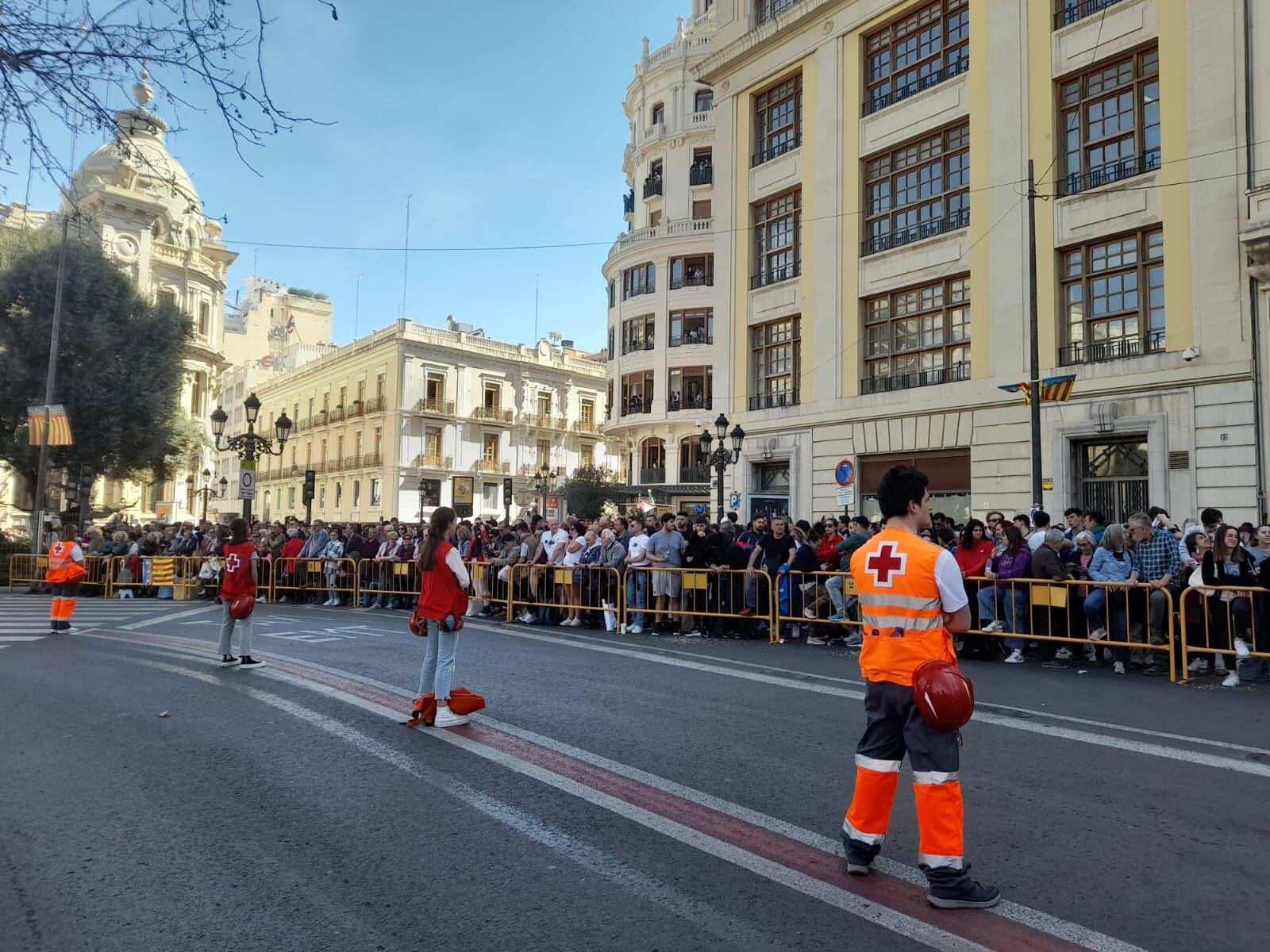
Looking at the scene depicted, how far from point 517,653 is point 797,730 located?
16.6 ft

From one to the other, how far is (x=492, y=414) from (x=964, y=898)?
182 feet

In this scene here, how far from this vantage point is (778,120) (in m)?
26.4

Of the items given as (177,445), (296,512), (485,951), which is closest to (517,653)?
(485,951)

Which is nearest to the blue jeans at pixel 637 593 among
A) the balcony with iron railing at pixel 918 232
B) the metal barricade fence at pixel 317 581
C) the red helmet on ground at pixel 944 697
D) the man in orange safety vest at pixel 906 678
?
the metal barricade fence at pixel 317 581

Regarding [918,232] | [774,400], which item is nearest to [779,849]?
[918,232]

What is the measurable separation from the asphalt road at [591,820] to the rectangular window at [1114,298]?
439 inches

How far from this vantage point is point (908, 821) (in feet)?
15.6

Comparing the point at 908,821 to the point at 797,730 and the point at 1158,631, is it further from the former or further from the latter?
the point at 1158,631

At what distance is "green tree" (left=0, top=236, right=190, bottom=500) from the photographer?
95.6 ft

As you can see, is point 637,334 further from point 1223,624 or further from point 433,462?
point 1223,624

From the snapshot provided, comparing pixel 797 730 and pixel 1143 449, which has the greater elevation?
pixel 1143 449

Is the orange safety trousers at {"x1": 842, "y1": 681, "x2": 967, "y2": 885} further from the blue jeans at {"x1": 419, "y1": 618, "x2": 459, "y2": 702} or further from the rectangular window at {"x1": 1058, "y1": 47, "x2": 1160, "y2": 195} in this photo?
the rectangular window at {"x1": 1058, "y1": 47, "x2": 1160, "y2": 195}

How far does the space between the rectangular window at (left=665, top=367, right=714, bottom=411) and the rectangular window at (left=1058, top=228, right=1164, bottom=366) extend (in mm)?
20252

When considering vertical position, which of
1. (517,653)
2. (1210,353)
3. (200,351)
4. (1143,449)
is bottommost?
(517,653)
